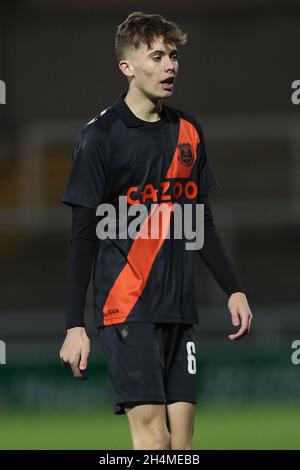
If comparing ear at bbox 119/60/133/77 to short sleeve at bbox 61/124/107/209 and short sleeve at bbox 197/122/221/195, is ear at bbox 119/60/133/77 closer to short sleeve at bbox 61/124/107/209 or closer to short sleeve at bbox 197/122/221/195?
short sleeve at bbox 61/124/107/209

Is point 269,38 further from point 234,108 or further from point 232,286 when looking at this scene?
point 232,286

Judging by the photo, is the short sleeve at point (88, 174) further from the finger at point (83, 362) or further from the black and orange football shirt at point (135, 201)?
the finger at point (83, 362)

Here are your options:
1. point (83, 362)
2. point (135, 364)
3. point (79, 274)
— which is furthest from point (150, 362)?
point (79, 274)

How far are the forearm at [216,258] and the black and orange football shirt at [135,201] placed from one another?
0.51ft

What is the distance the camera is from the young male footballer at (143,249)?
4.64 meters

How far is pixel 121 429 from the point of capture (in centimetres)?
1083

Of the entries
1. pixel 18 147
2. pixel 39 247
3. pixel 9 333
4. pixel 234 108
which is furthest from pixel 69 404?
pixel 234 108

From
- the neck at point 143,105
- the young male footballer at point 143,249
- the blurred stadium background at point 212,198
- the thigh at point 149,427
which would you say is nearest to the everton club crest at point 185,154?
the young male footballer at point 143,249

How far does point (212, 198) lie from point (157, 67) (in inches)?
527

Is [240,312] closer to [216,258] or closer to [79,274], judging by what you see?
[216,258]

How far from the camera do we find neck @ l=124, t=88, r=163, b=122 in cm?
484

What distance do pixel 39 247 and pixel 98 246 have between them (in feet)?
42.7

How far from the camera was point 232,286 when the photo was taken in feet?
16.2

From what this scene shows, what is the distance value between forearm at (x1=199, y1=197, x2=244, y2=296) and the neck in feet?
1.31
